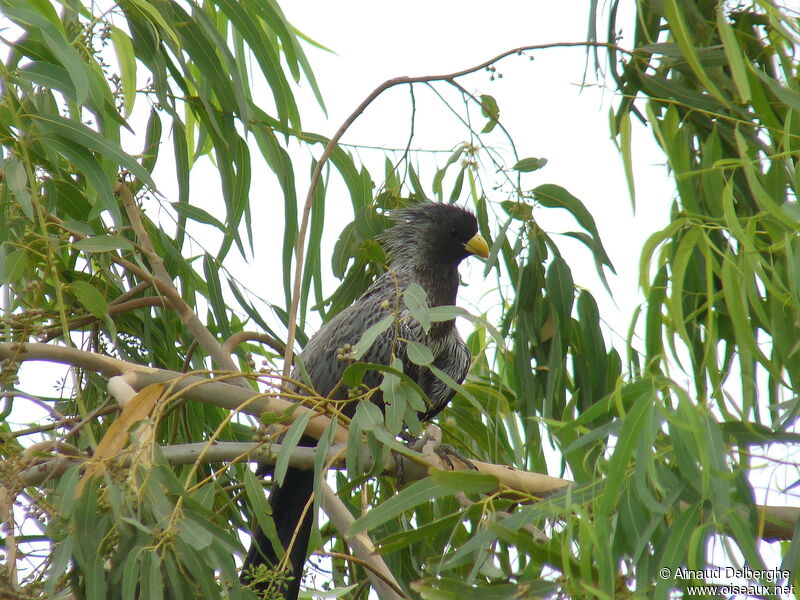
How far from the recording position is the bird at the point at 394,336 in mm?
2703

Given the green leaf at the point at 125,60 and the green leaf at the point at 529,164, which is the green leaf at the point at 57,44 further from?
the green leaf at the point at 529,164

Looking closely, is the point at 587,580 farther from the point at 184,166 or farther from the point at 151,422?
the point at 184,166

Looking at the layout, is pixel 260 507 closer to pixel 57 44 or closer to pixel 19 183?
pixel 19 183

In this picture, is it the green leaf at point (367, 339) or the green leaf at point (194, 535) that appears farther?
the green leaf at point (367, 339)

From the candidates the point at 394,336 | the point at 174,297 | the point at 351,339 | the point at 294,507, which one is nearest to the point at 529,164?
the point at 394,336

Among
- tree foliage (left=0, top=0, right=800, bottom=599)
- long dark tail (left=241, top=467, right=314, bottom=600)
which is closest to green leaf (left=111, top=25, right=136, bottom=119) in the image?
tree foliage (left=0, top=0, right=800, bottom=599)

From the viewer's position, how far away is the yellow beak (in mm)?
3322

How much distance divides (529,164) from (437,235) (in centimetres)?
116

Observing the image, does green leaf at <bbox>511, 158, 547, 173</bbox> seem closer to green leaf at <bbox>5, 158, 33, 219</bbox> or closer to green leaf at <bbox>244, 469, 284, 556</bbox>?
green leaf at <bbox>244, 469, 284, 556</bbox>

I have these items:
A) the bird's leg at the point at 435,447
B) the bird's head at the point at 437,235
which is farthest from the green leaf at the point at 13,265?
the bird's head at the point at 437,235

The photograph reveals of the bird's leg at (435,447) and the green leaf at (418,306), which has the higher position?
the green leaf at (418,306)

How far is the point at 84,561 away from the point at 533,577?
2.38ft

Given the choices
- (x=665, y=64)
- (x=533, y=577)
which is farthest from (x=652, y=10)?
(x=533, y=577)
